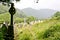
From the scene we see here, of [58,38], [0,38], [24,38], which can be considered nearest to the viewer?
[0,38]

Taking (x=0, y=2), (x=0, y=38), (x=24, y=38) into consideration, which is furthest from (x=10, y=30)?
(x=24, y=38)

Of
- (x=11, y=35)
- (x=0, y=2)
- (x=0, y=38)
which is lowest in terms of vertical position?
(x=11, y=35)

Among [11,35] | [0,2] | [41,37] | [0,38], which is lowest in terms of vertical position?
[41,37]

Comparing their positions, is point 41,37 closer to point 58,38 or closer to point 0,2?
point 58,38

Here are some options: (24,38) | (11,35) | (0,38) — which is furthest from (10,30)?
(24,38)

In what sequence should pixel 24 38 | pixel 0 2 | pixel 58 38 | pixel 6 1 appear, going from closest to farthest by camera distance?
pixel 6 1, pixel 0 2, pixel 58 38, pixel 24 38

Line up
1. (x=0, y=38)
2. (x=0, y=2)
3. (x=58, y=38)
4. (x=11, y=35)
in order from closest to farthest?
(x=0, y=38), (x=0, y=2), (x=11, y=35), (x=58, y=38)

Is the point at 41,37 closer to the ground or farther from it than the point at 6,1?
closer to the ground

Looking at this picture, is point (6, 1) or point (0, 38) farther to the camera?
point (6, 1)

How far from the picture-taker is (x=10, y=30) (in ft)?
14.7

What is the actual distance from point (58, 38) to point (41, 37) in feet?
4.09

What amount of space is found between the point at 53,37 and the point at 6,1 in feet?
13.9

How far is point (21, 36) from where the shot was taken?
24.2ft

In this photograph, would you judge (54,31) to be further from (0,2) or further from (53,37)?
(0,2)
